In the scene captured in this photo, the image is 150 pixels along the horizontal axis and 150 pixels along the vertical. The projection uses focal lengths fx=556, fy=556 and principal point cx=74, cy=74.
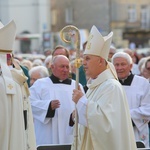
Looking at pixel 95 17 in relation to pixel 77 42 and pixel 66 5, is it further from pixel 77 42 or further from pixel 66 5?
pixel 77 42

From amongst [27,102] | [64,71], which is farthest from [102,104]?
[64,71]

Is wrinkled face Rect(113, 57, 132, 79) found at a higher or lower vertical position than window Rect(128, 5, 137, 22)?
higher

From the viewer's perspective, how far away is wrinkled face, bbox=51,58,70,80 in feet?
23.5

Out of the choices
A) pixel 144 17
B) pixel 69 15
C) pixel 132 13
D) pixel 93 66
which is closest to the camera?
pixel 93 66

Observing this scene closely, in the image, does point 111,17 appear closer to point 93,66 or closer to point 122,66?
point 122,66

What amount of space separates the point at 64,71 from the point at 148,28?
40701mm

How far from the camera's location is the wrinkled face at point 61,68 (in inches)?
282

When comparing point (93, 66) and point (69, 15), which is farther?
point (69, 15)

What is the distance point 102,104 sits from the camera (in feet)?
17.7

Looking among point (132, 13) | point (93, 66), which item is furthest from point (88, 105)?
point (132, 13)

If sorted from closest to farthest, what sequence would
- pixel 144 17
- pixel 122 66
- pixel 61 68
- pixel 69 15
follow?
pixel 61 68 → pixel 122 66 → pixel 69 15 → pixel 144 17

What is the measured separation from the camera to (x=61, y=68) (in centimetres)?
719

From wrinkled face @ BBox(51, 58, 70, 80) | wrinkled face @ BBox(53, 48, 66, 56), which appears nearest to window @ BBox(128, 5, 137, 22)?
wrinkled face @ BBox(53, 48, 66, 56)

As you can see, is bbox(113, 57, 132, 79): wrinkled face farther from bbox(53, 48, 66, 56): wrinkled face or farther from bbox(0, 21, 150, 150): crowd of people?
bbox(53, 48, 66, 56): wrinkled face
